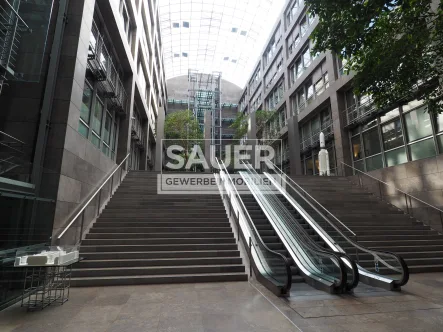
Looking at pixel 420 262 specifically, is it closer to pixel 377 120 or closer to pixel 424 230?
pixel 424 230

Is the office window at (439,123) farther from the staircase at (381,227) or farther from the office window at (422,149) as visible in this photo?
the staircase at (381,227)

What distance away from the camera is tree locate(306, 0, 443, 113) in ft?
15.6

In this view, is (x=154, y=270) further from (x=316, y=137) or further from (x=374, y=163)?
(x=316, y=137)

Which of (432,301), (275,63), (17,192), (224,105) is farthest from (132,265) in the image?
(224,105)

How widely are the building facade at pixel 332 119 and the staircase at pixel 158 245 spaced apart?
5225 mm

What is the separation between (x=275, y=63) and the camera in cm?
2727

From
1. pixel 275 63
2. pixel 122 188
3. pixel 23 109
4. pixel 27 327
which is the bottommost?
pixel 27 327

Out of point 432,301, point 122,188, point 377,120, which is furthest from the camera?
point 377,120

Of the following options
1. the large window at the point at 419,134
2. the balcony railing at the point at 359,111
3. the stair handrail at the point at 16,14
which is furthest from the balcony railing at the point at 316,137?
the stair handrail at the point at 16,14

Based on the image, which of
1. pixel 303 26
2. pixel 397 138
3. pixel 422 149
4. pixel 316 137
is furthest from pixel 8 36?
pixel 303 26

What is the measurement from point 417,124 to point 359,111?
4.14m

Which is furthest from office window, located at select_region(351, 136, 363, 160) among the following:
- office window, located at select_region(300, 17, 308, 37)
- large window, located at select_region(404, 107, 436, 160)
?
office window, located at select_region(300, 17, 308, 37)

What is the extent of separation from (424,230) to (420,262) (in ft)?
7.70

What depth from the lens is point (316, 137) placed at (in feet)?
63.1
